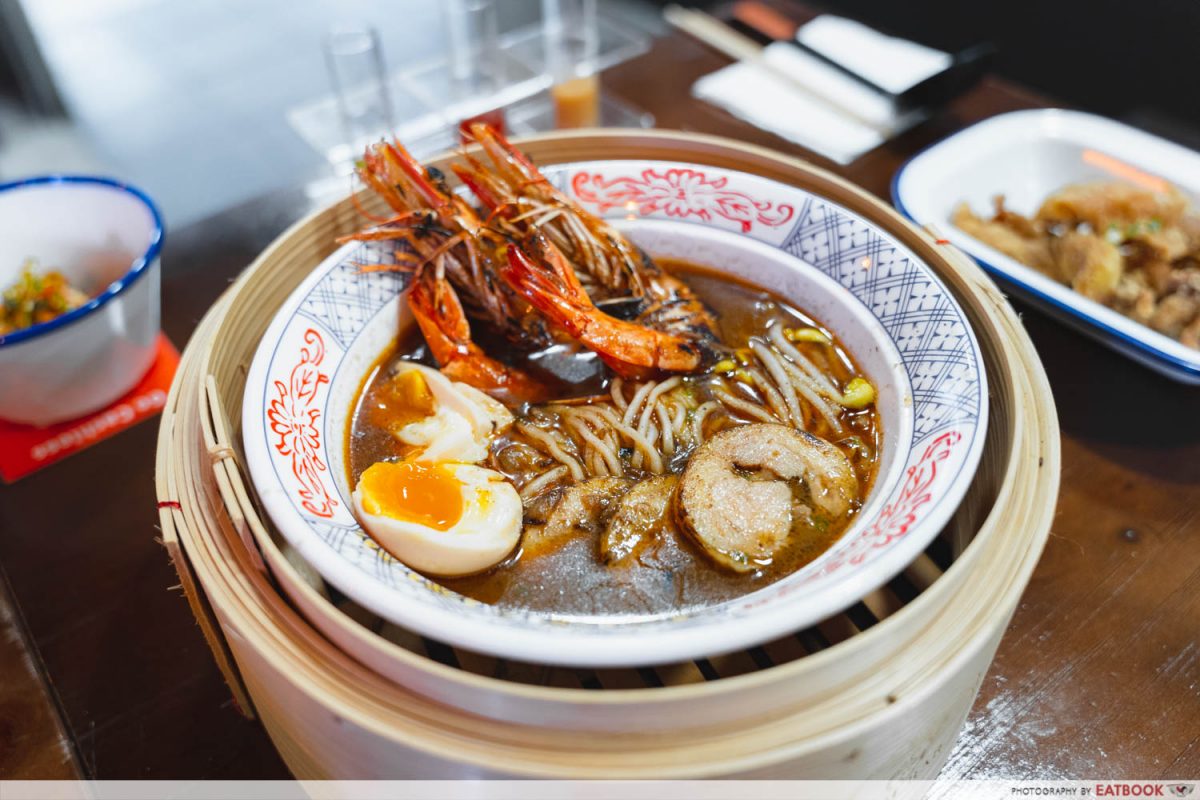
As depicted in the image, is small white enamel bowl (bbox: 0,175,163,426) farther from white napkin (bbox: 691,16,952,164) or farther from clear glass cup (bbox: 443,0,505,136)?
white napkin (bbox: 691,16,952,164)

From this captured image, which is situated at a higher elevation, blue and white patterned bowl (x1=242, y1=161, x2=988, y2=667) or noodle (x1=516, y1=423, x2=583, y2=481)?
blue and white patterned bowl (x1=242, y1=161, x2=988, y2=667)

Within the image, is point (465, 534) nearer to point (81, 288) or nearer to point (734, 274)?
point (734, 274)

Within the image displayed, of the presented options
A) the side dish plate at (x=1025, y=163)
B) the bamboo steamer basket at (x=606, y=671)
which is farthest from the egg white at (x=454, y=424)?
the side dish plate at (x=1025, y=163)

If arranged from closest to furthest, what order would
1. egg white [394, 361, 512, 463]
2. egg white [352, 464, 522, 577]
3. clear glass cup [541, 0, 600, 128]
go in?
egg white [352, 464, 522, 577] → egg white [394, 361, 512, 463] → clear glass cup [541, 0, 600, 128]

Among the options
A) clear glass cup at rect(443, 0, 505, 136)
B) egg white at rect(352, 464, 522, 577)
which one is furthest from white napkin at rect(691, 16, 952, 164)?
egg white at rect(352, 464, 522, 577)

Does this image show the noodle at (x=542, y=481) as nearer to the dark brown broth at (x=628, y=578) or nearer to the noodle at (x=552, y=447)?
the noodle at (x=552, y=447)

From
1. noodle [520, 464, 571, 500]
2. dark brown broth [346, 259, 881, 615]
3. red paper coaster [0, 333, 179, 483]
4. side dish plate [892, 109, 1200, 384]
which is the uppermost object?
dark brown broth [346, 259, 881, 615]
